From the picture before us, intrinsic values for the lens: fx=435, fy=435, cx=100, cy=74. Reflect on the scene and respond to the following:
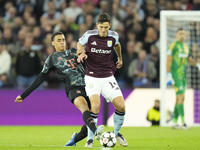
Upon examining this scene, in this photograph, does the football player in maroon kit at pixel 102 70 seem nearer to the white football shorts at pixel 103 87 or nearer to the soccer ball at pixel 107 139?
the white football shorts at pixel 103 87

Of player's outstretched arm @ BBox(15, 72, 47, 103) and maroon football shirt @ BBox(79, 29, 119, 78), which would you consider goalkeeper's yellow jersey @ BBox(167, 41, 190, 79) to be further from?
player's outstretched arm @ BBox(15, 72, 47, 103)

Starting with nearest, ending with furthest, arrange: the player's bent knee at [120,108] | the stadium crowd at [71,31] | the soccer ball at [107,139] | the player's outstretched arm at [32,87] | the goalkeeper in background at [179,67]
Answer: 1. the soccer ball at [107,139]
2. the player's bent knee at [120,108]
3. the player's outstretched arm at [32,87]
4. the goalkeeper in background at [179,67]
5. the stadium crowd at [71,31]

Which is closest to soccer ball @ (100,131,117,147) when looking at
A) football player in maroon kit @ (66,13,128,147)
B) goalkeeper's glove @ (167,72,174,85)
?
football player in maroon kit @ (66,13,128,147)

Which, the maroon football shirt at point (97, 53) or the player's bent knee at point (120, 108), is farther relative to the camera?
the maroon football shirt at point (97, 53)

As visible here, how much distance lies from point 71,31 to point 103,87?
594 centimetres

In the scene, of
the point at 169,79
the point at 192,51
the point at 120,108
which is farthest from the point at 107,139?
the point at 192,51

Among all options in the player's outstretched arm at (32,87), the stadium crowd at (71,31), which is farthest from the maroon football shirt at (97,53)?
the stadium crowd at (71,31)

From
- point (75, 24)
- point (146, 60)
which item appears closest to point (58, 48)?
point (146, 60)

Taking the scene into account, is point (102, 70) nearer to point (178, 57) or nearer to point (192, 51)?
point (178, 57)

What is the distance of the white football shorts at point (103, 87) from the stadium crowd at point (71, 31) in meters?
4.51

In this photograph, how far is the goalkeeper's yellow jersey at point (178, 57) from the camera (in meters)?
9.94

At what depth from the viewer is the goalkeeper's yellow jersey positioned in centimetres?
994

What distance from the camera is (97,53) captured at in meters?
6.61

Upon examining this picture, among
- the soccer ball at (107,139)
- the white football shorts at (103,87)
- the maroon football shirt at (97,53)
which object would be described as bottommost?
the soccer ball at (107,139)
